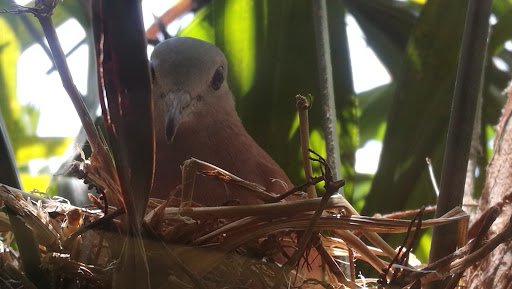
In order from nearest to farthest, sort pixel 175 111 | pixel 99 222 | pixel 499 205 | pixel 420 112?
1. pixel 99 222
2. pixel 499 205
3. pixel 175 111
4. pixel 420 112

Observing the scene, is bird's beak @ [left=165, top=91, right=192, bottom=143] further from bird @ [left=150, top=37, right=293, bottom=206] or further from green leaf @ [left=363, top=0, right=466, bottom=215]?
green leaf @ [left=363, top=0, right=466, bottom=215]

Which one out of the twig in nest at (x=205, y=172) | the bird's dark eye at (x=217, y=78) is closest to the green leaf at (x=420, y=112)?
the bird's dark eye at (x=217, y=78)

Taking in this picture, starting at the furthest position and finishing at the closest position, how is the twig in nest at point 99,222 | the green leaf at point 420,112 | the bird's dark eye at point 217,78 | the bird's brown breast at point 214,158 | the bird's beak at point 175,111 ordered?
the green leaf at point 420,112
the bird's dark eye at point 217,78
the bird's brown breast at point 214,158
the bird's beak at point 175,111
the twig in nest at point 99,222

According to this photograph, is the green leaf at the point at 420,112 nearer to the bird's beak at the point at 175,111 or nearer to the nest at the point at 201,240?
the bird's beak at the point at 175,111

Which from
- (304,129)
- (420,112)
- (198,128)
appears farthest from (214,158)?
(420,112)

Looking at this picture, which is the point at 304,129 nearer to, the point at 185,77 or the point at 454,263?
the point at 454,263

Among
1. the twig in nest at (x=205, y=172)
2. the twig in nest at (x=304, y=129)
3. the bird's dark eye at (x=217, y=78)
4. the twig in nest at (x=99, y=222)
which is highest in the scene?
the bird's dark eye at (x=217, y=78)

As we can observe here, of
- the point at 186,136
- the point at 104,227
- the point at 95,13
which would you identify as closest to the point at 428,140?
the point at 186,136
